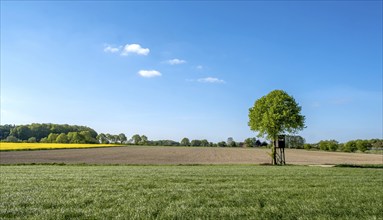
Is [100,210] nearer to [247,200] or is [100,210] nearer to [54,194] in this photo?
[54,194]

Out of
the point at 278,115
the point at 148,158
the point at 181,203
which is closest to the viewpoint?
the point at 181,203

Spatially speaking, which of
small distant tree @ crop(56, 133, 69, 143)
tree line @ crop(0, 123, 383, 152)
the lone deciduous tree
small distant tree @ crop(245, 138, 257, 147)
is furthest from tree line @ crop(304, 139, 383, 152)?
small distant tree @ crop(56, 133, 69, 143)

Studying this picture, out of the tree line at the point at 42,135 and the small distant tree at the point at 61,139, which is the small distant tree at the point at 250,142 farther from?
the small distant tree at the point at 61,139

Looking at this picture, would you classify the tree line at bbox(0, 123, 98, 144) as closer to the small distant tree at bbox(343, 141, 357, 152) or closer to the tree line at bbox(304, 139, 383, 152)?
the tree line at bbox(304, 139, 383, 152)

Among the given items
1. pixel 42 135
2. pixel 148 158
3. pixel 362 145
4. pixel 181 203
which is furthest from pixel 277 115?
pixel 42 135

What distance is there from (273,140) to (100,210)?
4073 centimetres

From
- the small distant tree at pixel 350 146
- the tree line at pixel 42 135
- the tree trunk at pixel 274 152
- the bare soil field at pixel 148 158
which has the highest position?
the tree line at pixel 42 135

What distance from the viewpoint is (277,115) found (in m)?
45.3

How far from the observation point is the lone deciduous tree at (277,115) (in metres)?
45.6

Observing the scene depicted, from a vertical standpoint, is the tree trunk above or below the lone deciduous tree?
below

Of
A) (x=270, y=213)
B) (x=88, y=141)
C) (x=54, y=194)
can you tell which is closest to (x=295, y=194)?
(x=270, y=213)

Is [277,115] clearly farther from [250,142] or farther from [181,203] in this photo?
[250,142]

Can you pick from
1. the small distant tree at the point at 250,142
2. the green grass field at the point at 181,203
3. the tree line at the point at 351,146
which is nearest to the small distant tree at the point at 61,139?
the small distant tree at the point at 250,142

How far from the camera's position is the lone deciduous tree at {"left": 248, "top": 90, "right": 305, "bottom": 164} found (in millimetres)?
45625
